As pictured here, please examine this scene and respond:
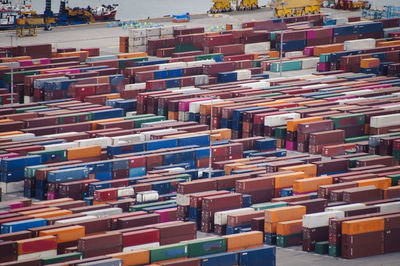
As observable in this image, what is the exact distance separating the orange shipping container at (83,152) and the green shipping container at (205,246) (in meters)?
21.7

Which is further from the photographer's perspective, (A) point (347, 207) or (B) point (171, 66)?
(B) point (171, 66)

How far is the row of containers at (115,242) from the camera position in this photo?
5347 cm

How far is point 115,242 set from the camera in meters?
55.4

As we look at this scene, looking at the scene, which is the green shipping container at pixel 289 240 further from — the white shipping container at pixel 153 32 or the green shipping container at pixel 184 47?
the white shipping container at pixel 153 32

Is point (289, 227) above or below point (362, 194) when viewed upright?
below

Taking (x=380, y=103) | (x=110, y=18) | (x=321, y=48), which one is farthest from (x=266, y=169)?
(x=110, y=18)

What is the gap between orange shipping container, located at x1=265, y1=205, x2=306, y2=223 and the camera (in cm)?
6009

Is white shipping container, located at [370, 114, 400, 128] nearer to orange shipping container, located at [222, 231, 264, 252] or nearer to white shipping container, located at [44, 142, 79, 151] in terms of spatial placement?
white shipping container, located at [44, 142, 79, 151]

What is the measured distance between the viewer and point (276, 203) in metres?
63.2

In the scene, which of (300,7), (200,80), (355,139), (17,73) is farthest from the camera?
(300,7)

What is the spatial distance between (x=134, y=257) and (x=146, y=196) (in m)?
12.0

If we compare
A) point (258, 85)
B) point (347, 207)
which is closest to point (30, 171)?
point (347, 207)

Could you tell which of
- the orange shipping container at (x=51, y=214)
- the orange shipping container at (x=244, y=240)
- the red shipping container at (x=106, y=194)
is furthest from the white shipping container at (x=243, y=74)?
the orange shipping container at (x=244, y=240)

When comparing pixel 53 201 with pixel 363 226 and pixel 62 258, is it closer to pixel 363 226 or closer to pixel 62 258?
pixel 62 258
